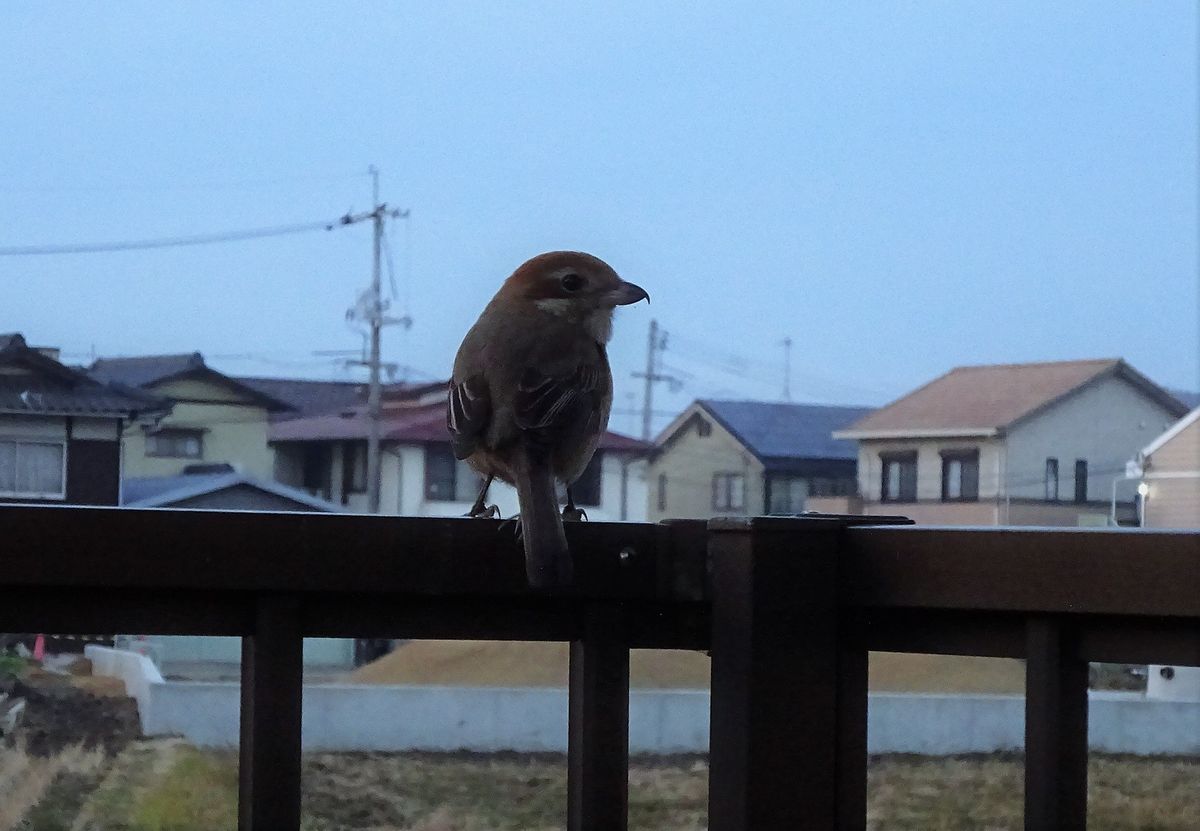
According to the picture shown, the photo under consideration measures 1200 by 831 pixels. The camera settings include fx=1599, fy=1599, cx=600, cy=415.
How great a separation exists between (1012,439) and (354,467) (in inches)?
336

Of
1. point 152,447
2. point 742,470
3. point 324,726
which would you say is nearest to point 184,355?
point 152,447

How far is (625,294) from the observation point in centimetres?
237

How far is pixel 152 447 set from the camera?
17234mm

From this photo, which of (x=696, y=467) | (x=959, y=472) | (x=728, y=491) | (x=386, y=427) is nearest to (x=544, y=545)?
(x=386, y=427)

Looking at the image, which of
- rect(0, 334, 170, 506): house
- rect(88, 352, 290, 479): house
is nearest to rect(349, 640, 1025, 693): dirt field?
rect(0, 334, 170, 506): house

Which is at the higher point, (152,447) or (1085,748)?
(152,447)

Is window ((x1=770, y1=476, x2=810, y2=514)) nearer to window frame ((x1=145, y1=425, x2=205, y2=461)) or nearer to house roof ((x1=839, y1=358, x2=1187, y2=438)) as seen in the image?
house roof ((x1=839, y1=358, x2=1187, y2=438))

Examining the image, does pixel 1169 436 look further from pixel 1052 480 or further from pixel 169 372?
pixel 169 372

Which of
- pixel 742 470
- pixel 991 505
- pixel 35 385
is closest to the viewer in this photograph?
pixel 35 385

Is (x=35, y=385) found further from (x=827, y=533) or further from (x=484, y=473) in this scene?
(x=827, y=533)

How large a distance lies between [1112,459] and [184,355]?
486 inches

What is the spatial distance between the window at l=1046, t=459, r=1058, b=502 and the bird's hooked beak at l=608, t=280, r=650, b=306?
18778 mm

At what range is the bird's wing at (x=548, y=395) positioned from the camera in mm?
2025

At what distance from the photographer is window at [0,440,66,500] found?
10.4 m
